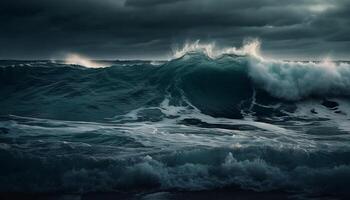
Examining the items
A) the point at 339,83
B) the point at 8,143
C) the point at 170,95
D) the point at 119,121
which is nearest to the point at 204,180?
the point at 8,143

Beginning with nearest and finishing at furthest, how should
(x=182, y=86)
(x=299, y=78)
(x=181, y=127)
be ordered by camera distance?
(x=181, y=127) → (x=182, y=86) → (x=299, y=78)

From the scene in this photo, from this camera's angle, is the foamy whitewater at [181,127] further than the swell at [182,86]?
No

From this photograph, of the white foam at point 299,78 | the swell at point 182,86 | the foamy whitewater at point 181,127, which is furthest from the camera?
the white foam at point 299,78

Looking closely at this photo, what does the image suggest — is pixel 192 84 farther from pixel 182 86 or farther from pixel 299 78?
pixel 299 78

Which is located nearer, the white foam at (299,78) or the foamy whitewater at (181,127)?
the foamy whitewater at (181,127)

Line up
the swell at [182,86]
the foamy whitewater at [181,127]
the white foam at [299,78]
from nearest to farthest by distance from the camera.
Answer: the foamy whitewater at [181,127], the swell at [182,86], the white foam at [299,78]

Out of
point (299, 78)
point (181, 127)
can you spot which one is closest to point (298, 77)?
point (299, 78)

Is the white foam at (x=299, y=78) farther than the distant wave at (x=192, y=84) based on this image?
Yes

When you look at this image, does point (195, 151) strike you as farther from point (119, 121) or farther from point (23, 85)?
point (23, 85)

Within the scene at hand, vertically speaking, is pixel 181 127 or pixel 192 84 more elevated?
pixel 192 84
